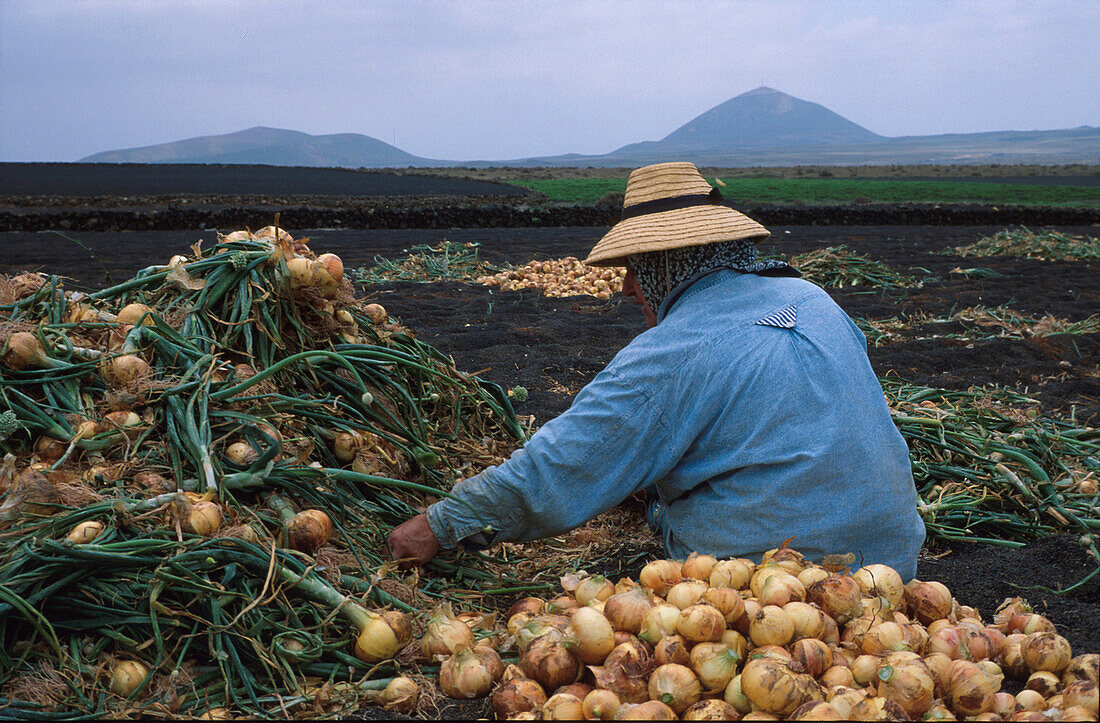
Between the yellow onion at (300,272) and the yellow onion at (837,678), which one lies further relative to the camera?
the yellow onion at (300,272)

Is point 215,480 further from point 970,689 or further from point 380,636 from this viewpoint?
point 970,689

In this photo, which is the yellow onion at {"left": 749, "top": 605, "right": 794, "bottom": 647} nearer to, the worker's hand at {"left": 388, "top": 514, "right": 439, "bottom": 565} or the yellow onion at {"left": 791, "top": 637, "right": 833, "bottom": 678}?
the yellow onion at {"left": 791, "top": 637, "right": 833, "bottom": 678}

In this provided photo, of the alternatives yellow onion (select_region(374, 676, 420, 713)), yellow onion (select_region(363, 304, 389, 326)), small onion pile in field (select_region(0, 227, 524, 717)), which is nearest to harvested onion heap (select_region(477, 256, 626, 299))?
yellow onion (select_region(363, 304, 389, 326))

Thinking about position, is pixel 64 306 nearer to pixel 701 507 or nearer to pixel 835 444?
pixel 701 507

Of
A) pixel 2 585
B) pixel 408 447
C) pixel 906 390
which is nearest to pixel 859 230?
pixel 906 390

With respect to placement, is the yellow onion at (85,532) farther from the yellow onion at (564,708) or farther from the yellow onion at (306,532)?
the yellow onion at (564,708)

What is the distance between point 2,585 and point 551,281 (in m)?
6.64

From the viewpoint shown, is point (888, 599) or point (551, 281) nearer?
point (888, 599)

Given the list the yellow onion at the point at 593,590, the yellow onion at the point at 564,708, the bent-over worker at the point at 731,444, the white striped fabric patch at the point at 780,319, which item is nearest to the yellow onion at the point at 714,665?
the yellow onion at the point at 564,708

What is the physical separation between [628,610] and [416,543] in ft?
2.12

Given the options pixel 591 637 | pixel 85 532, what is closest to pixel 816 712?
pixel 591 637

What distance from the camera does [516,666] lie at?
1.53 m

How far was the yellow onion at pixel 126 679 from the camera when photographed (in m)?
1.45

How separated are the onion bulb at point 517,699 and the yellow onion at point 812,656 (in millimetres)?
453
